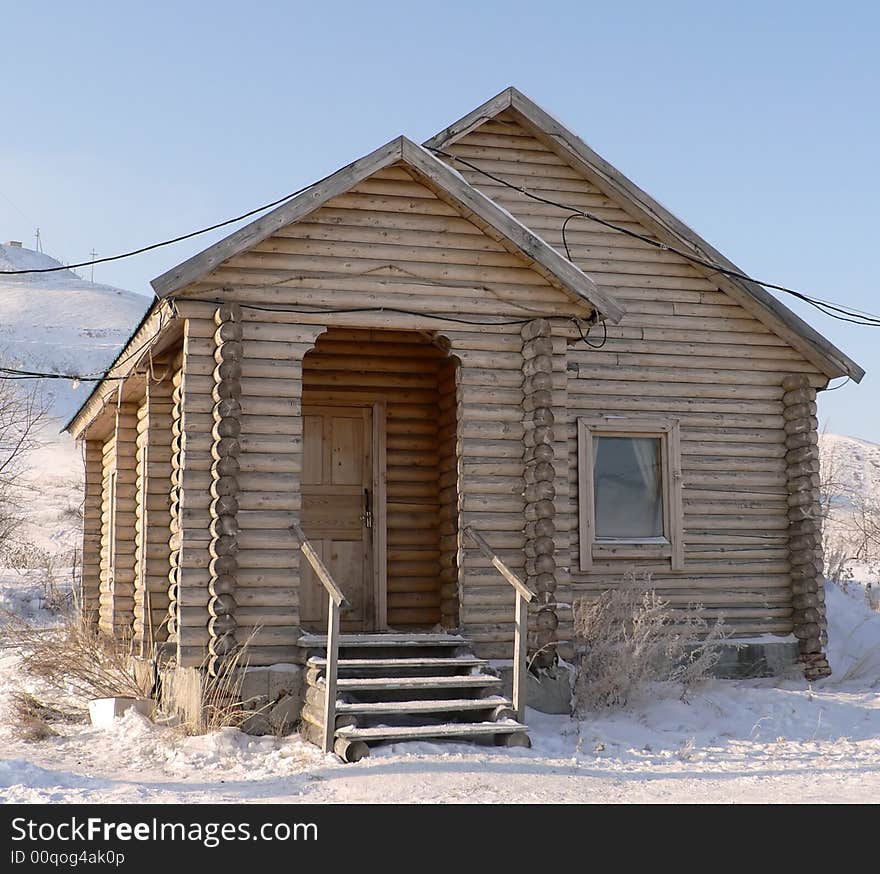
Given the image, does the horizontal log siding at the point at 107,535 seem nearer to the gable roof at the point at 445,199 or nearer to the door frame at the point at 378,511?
the door frame at the point at 378,511

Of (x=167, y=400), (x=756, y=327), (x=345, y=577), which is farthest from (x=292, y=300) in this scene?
(x=756, y=327)

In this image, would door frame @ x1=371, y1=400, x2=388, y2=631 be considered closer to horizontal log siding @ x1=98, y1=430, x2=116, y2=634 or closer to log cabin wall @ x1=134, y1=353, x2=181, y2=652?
log cabin wall @ x1=134, y1=353, x2=181, y2=652

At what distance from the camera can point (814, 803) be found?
786 centimetres

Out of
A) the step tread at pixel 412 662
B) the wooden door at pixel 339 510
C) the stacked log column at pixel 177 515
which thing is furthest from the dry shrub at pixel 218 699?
the wooden door at pixel 339 510

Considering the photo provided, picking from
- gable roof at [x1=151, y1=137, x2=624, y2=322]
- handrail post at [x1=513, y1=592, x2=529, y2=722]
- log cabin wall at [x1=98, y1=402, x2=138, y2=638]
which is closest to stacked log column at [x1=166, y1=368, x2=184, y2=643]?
gable roof at [x1=151, y1=137, x2=624, y2=322]

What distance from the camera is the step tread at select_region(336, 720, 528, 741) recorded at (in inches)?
364

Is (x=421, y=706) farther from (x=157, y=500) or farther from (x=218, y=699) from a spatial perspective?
(x=157, y=500)

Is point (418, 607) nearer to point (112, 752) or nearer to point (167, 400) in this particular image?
point (167, 400)

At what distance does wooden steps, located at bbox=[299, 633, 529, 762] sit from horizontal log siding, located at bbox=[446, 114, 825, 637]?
4.09 meters

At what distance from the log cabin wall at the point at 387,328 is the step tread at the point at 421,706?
46.0 inches

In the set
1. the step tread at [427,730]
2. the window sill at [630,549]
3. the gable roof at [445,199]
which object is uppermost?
the gable roof at [445,199]

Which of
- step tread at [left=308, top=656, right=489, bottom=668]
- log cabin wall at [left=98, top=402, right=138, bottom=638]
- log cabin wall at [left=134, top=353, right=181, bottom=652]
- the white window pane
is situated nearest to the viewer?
step tread at [left=308, top=656, right=489, bottom=668]

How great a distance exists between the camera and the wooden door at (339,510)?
43.5 ft

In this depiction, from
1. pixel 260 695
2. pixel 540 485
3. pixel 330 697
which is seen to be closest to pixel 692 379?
pixel 540 485
